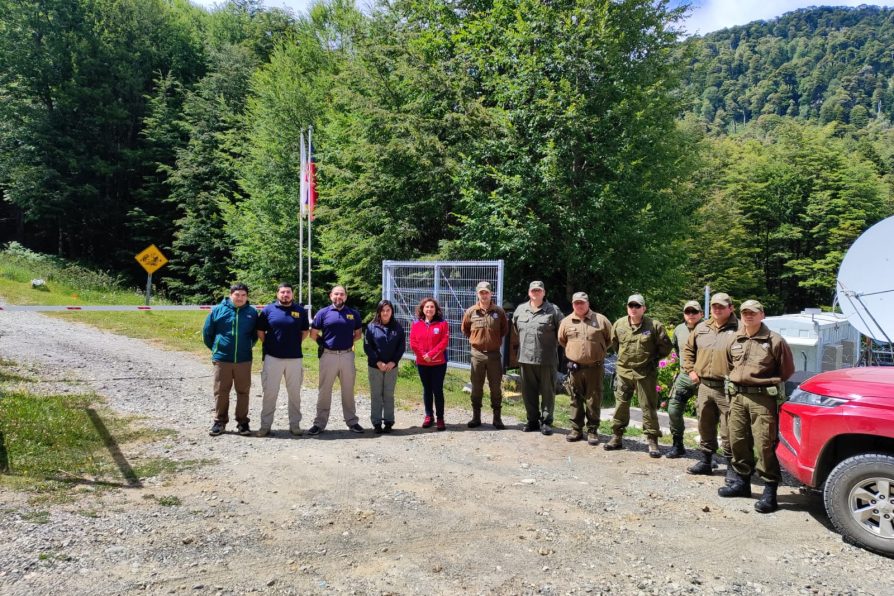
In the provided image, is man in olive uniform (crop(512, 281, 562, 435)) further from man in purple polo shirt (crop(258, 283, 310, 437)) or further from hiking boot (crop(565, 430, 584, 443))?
man in purple polo shirt (crop(258, 283, 310, 437))

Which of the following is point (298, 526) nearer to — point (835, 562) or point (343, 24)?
point (835, 562)

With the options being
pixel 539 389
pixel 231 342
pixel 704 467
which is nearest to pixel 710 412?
pixel 704 467

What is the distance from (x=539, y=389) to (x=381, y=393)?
83.4 inches

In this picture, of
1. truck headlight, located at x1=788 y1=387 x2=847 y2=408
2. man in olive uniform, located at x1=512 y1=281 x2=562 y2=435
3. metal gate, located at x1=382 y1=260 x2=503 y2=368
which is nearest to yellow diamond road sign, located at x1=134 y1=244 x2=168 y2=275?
metal gate, located at x1=382 y1=260 x2=503 y2=368

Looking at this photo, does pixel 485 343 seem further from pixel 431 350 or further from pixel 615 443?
pixel 615 443

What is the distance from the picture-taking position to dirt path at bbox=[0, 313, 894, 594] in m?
3.80

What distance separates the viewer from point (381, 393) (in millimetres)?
7801

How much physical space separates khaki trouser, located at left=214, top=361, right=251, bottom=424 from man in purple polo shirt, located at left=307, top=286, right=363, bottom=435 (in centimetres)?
88

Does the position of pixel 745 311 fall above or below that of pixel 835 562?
above

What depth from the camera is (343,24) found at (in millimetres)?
27141

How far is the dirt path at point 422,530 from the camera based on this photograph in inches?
149

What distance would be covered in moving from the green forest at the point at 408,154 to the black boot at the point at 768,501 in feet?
35.6

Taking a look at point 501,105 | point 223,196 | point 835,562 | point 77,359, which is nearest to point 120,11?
point 223,196

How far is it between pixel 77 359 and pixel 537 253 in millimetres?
11169
